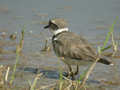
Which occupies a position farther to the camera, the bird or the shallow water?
the shallow water

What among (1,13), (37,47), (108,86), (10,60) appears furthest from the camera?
(1,13)

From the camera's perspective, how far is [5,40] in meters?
9.66

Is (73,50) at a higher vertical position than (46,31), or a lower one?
lower

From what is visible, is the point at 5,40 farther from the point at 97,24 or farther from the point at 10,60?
the point at 97,24

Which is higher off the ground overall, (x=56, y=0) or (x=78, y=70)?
(x=56, y=0)

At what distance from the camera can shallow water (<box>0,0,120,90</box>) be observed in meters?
7.46

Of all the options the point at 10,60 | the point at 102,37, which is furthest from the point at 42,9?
the point at 10,60

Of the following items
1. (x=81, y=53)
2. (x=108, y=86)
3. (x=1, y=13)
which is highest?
(x=1, y=13)

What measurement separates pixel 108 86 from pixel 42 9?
20.1ft

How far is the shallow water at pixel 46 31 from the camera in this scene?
746cm

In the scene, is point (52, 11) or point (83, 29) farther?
point (52, 11)

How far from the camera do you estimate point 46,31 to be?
10438mm

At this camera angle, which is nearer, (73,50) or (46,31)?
(73,50)

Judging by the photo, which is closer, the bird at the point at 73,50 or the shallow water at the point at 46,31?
the bird at the point at 73,50
